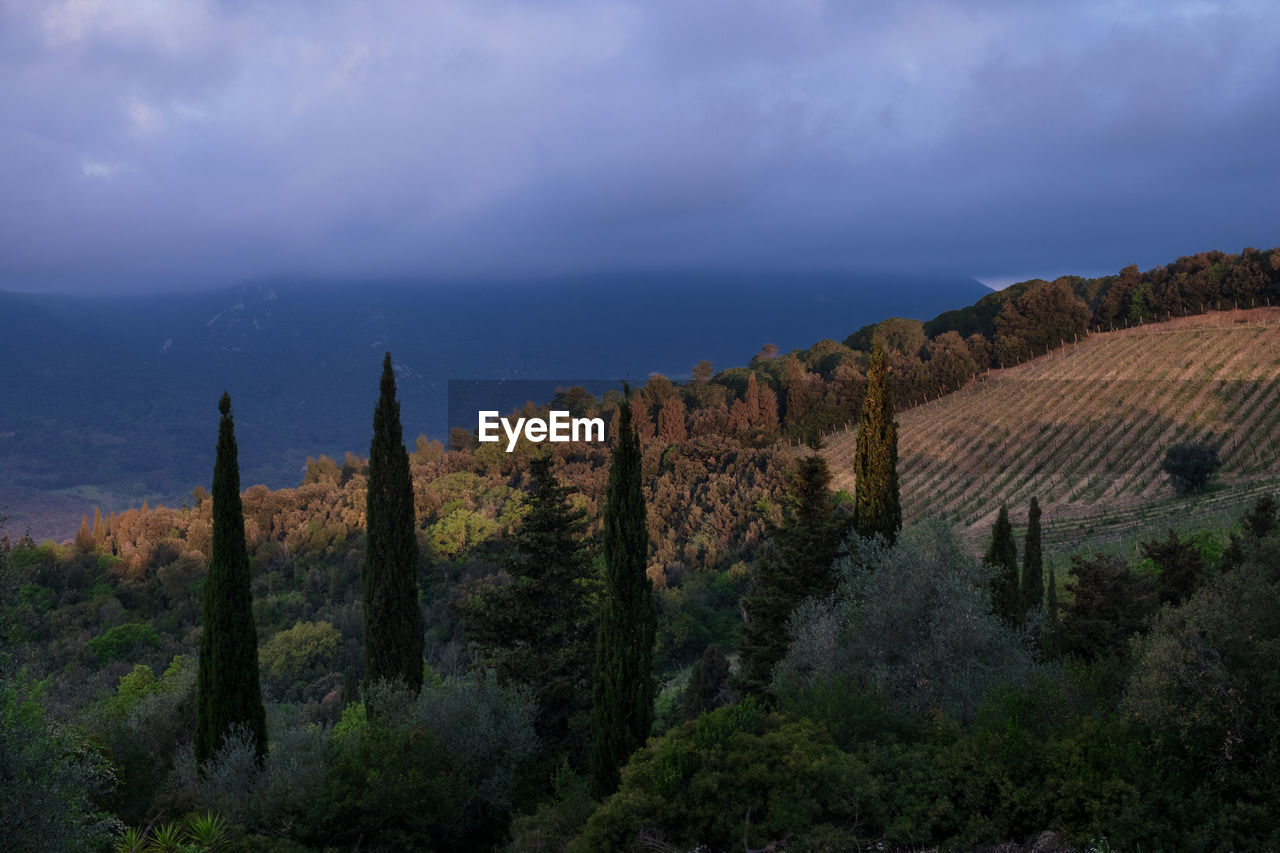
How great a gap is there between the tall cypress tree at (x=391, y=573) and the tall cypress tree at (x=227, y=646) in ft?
9.00

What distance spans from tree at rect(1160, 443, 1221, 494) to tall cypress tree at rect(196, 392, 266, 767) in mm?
48996

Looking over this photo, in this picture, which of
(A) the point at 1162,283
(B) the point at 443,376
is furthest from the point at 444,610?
(B) the point at 443,376

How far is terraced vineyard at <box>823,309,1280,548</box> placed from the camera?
1898 inches

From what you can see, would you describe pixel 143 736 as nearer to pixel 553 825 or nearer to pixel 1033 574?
pixel 553 825

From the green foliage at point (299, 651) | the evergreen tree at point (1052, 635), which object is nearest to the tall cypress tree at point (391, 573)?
the evergreen tree at point (1052, 635)

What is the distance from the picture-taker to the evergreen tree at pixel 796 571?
22.1 metres

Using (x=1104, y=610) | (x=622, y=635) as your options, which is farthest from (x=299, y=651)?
(x=1104, y=610)

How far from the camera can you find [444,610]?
176 feet

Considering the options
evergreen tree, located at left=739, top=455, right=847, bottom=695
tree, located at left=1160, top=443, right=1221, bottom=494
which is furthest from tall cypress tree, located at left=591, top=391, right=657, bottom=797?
tree, located at left=1160, top=443, right=1221, bottom=494

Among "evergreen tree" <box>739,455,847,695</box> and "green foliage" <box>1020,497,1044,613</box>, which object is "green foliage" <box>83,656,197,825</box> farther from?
"green foliage" <box>1020,497,1044,613</box>

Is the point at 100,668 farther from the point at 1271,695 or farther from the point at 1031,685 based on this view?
the point at 1271,695

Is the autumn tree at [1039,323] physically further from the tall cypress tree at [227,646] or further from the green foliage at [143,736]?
the tall cypress tree at [227,646]

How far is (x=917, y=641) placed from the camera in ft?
57.1

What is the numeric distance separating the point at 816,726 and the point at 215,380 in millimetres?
196692
